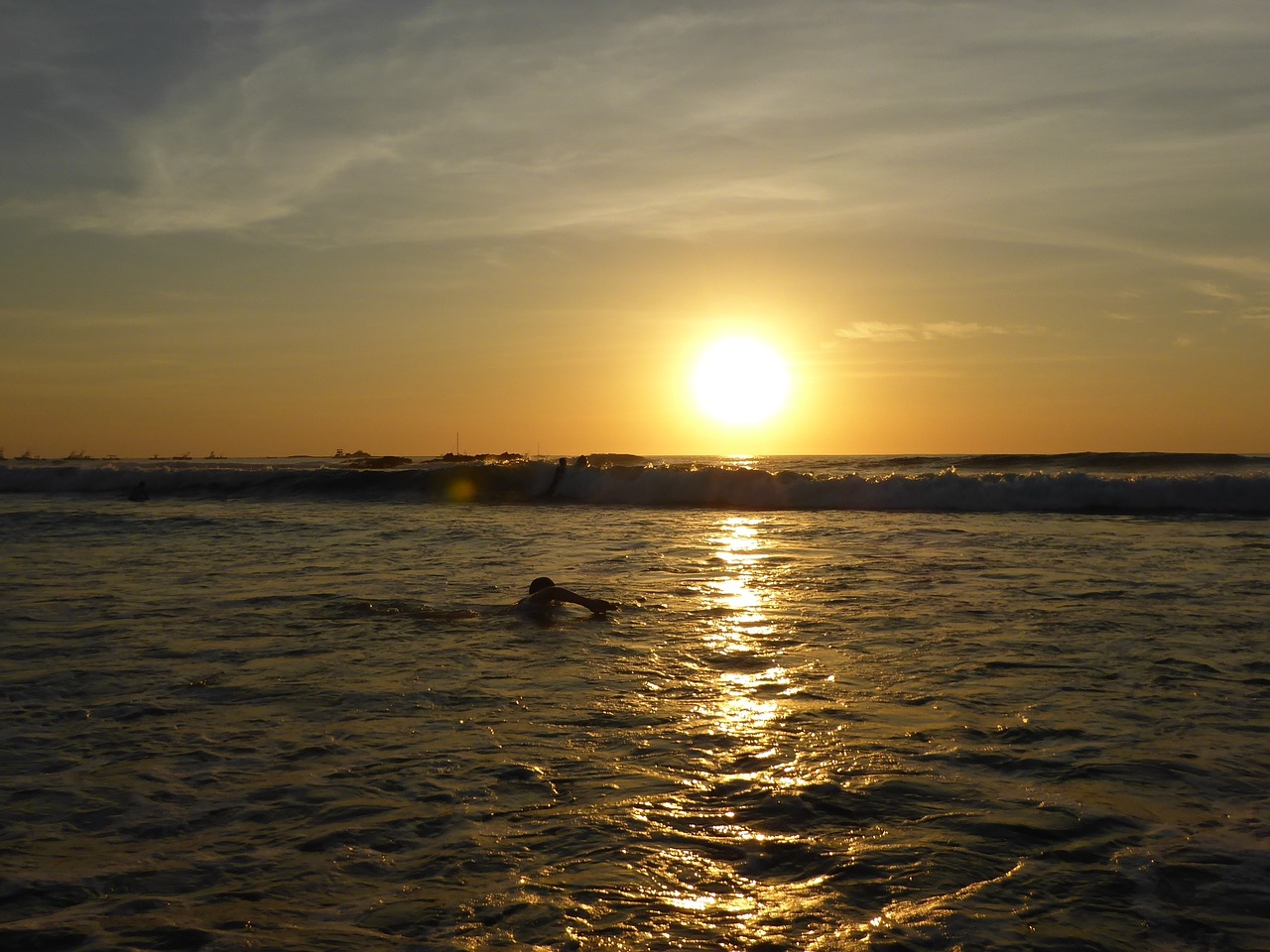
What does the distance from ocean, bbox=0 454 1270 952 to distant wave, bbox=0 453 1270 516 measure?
42.8 feet

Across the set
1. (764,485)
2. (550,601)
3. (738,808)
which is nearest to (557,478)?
(764,485)

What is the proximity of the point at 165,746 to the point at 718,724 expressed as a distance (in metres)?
3.24

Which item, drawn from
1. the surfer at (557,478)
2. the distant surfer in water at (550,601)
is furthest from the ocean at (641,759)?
the surfer at (557,478)

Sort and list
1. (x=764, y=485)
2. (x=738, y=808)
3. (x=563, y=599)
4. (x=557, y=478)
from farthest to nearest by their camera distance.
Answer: (x=557, y=478)
(x=764, y=485)
(x=563, y=599)
(x=738, y=808)

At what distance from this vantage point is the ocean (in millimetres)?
3646

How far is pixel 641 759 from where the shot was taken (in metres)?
5.37

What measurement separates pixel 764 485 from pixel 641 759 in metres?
24.4

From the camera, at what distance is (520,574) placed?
13.2m

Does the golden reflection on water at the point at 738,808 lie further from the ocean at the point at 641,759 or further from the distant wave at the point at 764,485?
the distant wave at the point at 764,485

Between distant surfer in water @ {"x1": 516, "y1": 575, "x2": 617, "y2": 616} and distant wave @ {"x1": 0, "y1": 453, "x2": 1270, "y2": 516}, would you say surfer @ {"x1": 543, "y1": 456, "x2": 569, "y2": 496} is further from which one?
distant surfer in water @ {"x1": 516, "y1": 575, "x2": 617, "y2": 616}

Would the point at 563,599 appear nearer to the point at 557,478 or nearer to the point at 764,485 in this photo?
the point at 764,485

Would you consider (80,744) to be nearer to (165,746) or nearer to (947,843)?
(165,746)

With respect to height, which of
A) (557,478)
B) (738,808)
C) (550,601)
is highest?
(557,478)

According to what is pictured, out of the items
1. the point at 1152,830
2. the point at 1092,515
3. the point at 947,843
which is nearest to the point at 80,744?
the point at 947,843
